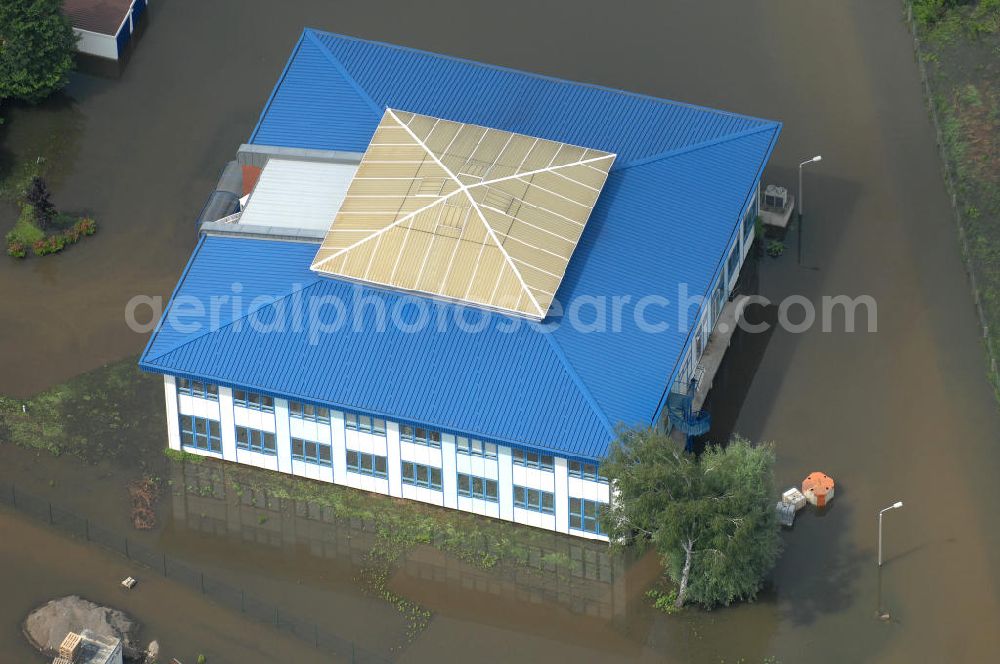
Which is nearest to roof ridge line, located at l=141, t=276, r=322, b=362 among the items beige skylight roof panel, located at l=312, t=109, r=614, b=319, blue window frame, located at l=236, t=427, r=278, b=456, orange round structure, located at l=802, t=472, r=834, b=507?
beige skylight roof panel, located at l=312, t=109, r=614, b=319

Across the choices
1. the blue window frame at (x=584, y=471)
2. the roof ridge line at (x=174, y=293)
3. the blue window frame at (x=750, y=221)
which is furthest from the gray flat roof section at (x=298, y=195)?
the blue window frame at (x=750, y=221)

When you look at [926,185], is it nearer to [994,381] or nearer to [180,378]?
[994,381]

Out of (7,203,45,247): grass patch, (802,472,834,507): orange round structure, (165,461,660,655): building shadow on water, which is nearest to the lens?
(165,461,660,655): building shadow on water

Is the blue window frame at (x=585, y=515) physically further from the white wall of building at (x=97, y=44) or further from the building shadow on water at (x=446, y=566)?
the white wall of building at (x=97, y=44)

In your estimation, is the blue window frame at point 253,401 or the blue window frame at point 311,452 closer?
the blue window frame at point 253,401

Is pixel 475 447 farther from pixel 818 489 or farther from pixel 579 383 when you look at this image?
pixel 818 489

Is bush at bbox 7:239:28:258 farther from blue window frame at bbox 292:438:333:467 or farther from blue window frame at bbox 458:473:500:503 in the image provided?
blue window frame at bbox 458:473:500:503
